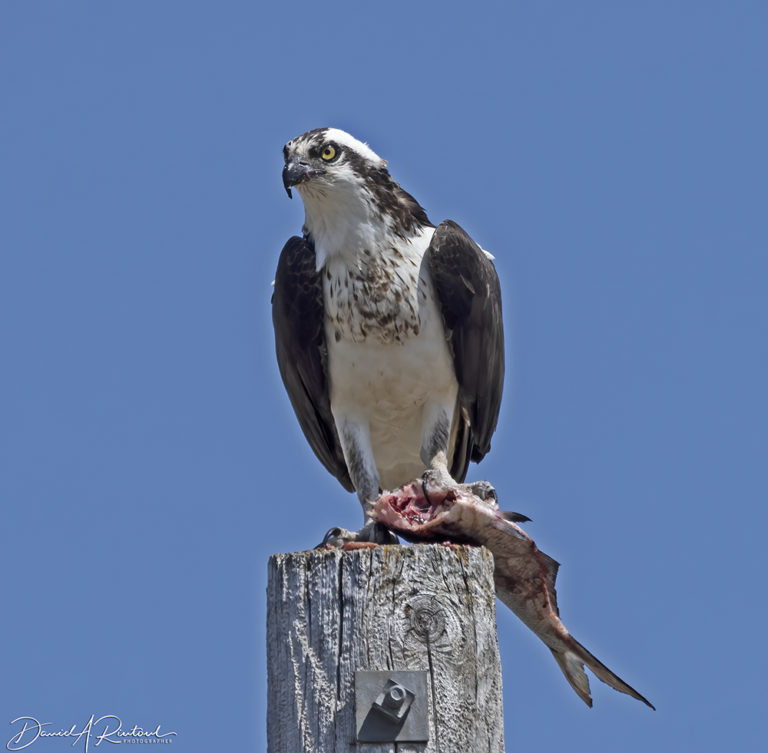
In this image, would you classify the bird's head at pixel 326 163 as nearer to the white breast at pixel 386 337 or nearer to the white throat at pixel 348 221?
the white throat at pixel 348 221

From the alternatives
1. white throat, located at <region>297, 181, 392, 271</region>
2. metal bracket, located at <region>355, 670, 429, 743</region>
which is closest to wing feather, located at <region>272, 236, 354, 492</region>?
white throat, located at <region>297, 181, 392, 271</region>

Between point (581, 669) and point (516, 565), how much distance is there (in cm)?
42

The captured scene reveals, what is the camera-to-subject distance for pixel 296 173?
20.4 feet

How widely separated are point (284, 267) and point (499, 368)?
1270mm

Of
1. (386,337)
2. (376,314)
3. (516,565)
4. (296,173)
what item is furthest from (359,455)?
(516,565)

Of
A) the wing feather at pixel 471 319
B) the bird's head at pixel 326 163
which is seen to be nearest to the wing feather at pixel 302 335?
the bird's head at pixel 326 163

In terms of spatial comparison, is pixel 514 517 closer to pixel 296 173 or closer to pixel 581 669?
pixel 581 669

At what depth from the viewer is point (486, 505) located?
14.5 feet

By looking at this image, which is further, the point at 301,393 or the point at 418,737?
the point at 301,393

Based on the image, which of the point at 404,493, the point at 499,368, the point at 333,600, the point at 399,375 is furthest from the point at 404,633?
the point at 499,368

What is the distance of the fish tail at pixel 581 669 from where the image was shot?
4207 millimetres

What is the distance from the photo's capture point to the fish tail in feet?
13.8

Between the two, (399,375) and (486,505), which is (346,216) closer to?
(399,375)

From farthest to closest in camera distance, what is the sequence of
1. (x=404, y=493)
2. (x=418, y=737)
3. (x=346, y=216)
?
(x=346, y=216), (x=404, y=493), (x=418, y=737)
